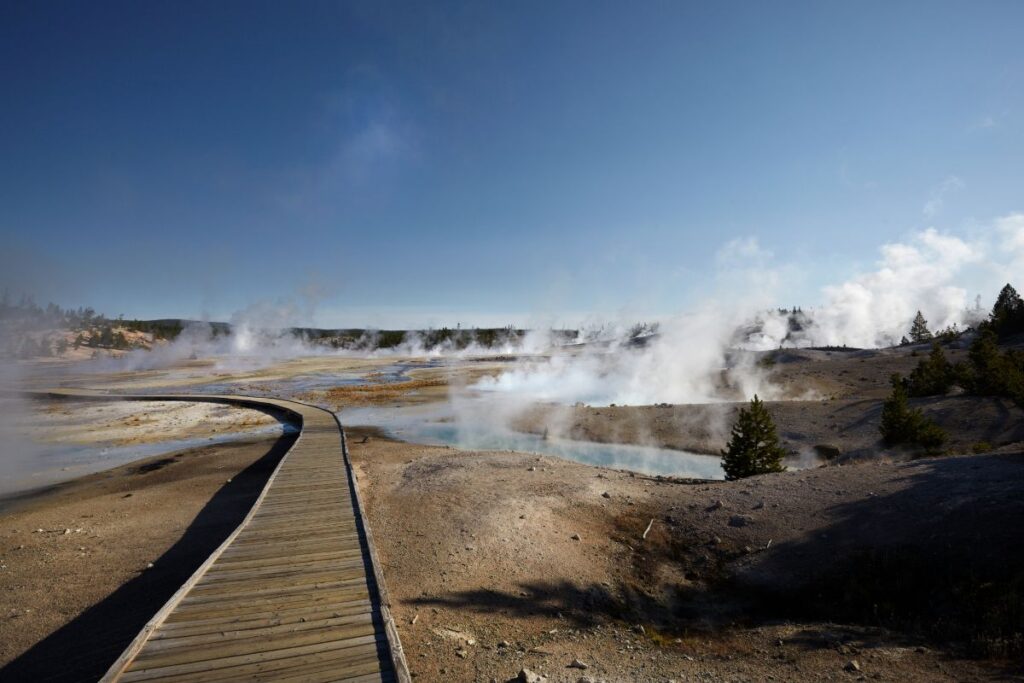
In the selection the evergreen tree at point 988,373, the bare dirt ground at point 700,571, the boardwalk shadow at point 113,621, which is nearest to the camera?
the bare dirt ground at point 700,571

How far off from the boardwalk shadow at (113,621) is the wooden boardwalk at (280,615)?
1859 millimetres

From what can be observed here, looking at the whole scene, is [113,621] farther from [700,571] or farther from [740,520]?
[740,520]

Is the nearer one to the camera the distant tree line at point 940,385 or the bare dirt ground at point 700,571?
the bare dirt ground at point 700,571

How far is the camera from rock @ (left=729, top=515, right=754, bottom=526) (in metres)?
11.8

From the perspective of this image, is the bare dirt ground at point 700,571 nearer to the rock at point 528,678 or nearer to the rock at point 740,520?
the rock at point 740,520

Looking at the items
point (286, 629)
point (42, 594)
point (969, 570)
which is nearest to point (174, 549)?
point (42, 594)

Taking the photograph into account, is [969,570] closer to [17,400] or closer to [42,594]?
[42,594]

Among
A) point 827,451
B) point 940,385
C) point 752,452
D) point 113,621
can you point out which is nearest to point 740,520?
point 752,452

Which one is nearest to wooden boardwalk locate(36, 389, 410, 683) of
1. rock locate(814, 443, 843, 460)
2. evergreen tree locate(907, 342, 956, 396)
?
rock locate(814, 443, 843, 460)

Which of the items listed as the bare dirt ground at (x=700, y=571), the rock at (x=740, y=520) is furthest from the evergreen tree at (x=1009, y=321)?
the rock at (x=740, y=520)

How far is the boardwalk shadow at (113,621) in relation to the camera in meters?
7.16

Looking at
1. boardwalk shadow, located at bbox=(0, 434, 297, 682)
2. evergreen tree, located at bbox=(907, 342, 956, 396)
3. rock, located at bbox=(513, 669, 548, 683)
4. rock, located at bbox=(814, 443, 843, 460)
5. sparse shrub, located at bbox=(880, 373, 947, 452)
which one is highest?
evergreen tree, located at bbox=(907, 342, 956, 396)

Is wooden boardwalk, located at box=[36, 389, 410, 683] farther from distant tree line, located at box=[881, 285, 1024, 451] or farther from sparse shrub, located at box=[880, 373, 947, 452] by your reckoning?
distant tree line, located at box=[881, 285, 1024, 451]

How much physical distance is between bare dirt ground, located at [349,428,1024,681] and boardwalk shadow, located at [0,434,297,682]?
173 inches
